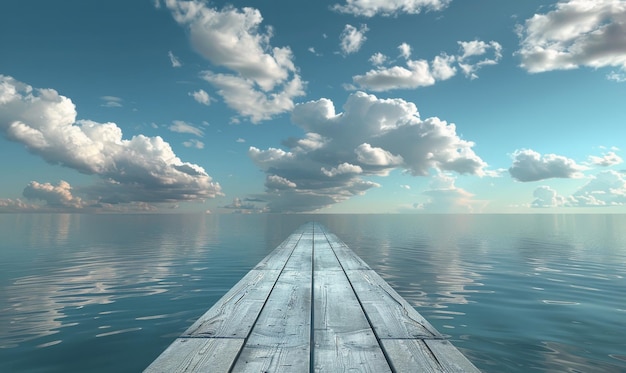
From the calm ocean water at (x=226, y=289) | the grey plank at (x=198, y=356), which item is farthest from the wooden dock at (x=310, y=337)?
the calm ocean water at (x=226, y=289)

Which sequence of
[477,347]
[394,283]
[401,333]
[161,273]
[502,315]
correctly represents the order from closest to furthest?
1. [401,333]
2. [477,347]
3. [502,315]
4. [394,283]
5. [161,273]

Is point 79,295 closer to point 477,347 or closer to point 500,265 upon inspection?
point 477,347

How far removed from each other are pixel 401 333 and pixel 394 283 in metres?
10.6

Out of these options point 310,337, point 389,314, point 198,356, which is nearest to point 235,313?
point 310,337

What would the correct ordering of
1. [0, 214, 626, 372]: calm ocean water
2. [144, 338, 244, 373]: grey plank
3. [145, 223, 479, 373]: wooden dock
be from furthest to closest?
[0, 214, 626, 372]: calm ocean water < [145, 223, 479, 373]: wooden dock < [144, 338, 244, 373]: grey plank

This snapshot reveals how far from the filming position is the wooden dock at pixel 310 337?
12.0 ft

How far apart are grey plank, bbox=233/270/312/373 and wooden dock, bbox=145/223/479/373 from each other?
0.03 feet

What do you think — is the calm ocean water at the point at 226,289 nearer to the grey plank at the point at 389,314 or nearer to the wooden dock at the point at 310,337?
the grey plank at the point at 389,314

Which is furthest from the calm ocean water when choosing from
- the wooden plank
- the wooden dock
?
the wooden plank

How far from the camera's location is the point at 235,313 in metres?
5.41

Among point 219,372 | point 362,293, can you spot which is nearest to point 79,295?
point 362,293

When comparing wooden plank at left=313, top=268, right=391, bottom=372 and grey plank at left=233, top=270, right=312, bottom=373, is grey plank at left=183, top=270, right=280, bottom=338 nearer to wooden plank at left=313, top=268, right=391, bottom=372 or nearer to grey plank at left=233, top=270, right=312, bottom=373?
grey plank at left=233, top=270, right=312, bottom=373

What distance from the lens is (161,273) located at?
16.8 meters

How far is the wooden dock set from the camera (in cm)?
367
